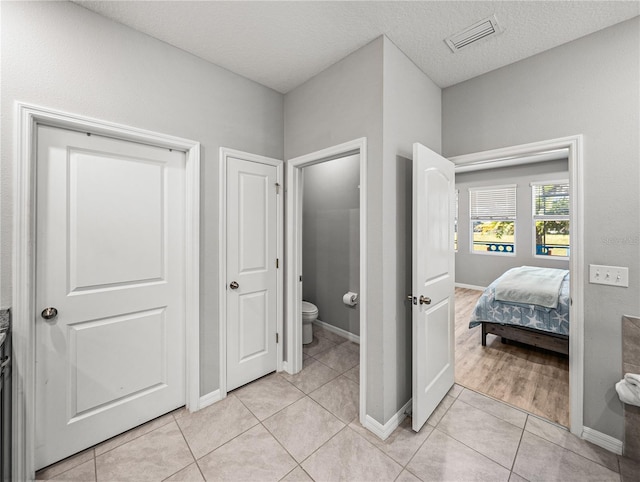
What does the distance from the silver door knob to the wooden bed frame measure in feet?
12.5

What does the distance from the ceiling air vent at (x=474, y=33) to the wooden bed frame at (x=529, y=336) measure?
9.08 feet

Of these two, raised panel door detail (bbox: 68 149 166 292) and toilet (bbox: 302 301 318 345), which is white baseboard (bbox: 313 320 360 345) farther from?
raised panel door detail (bbox: 68 149 166 292)

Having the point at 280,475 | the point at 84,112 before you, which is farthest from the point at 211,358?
the point at 84,112

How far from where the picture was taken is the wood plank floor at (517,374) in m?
2.20

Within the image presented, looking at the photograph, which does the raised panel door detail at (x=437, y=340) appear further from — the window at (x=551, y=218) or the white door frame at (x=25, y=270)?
the window at (x=551, y=218)

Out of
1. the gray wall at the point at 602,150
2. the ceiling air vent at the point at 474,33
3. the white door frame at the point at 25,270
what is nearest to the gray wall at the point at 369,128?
the ceiling air vent at the point at 474,33

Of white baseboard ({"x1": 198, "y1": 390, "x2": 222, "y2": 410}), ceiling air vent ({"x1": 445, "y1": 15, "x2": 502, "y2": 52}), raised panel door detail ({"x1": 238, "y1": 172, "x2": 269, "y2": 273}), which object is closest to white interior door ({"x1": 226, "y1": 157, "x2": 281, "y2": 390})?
raised panel door detail ({"x1": 238, "y1": 172, "x2": 269, "y2": 273})

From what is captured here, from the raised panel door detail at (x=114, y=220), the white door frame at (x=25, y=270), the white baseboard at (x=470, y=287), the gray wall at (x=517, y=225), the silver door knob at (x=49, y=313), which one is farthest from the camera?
the white baseboard at (x=470, y=287)

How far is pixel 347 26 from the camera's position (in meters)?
1.76

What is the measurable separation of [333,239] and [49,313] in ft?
8.73

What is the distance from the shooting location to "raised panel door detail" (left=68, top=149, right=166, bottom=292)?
167cm

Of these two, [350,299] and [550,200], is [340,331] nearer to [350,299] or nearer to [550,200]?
[350,299]

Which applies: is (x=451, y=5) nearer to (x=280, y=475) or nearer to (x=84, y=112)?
(x=84, y=112)

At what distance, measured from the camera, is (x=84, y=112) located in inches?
63.8
